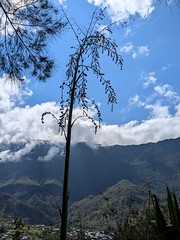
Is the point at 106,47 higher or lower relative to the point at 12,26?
lower

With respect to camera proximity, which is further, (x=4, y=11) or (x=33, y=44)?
(x=33, y=44)

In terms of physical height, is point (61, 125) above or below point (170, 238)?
above

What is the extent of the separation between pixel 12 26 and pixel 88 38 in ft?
5.09

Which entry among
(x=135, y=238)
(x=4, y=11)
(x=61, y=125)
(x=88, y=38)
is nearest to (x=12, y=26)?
(x=4, y=11)

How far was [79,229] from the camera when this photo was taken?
6852 millimetres

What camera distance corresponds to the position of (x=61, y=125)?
4129 mm

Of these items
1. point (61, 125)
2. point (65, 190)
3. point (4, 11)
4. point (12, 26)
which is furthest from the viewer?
point (12, 26)

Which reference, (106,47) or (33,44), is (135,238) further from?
(33,44)

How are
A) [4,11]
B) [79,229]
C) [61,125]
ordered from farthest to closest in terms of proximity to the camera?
[79,229], [4,11], [61,125]

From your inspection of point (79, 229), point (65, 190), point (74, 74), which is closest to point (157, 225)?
point (65, 190)

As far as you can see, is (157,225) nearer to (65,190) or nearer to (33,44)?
(65,190)

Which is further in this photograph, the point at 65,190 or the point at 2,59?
the point at 2,59

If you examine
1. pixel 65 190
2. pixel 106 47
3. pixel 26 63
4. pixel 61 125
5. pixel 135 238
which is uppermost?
pixel 26 63

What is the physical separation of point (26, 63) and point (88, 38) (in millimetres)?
1959
